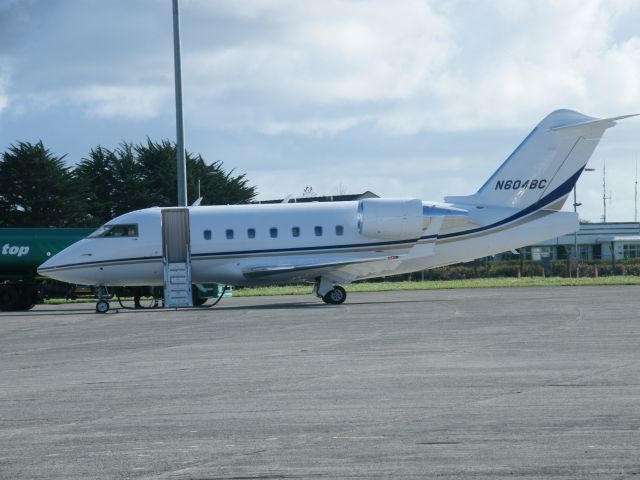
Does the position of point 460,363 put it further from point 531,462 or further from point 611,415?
point 531,462

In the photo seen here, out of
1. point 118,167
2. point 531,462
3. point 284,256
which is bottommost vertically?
point 531,462

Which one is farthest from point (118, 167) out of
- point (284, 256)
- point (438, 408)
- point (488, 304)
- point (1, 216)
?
point (438, 408)

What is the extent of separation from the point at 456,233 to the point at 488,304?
4661mm

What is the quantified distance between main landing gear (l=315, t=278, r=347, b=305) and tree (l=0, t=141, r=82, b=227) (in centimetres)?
4211

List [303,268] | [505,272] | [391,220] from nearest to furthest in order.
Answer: [303,268] < [391,220] < [505,272]

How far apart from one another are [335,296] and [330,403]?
75.2ft

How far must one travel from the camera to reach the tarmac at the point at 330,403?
8284 mm

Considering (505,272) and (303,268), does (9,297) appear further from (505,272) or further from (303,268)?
(505,272)

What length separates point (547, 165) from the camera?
115ft

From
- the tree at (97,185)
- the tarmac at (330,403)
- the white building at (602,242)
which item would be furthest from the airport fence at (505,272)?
the tarmac at (330,403)

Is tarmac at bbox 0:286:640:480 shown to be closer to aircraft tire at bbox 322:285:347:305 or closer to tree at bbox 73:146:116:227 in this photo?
aircraft tire at bbox 322:285:347:305

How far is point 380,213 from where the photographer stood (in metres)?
34.2

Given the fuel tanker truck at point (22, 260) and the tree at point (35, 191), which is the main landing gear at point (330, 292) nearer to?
the fuel tanker truck at point (22, 260)

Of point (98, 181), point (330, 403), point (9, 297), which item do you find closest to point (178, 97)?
point (9, 297)
